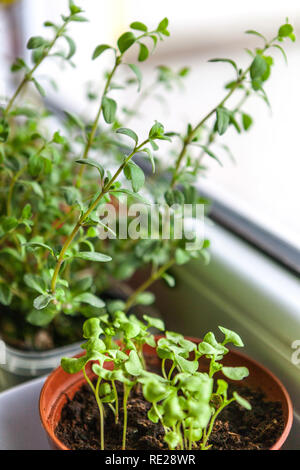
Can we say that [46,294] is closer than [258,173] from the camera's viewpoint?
Yes

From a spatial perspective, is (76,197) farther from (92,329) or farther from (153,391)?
(153,391)

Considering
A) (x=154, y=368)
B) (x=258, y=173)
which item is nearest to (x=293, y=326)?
→ (x=154, y=368)

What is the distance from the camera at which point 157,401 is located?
0.62 m

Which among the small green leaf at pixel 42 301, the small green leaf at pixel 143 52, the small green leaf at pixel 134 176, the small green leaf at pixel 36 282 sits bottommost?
the small green leaf at pixel 36 282

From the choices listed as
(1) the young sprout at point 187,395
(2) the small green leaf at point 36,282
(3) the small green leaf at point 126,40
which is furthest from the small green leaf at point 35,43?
(1) the young sprout at point 187,395

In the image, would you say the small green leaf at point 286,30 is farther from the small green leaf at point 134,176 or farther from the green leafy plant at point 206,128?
the small green leaf at point 134,176

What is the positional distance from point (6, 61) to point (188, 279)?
1.67 metres

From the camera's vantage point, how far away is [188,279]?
1092 mm

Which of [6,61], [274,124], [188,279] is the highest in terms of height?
[274,124]

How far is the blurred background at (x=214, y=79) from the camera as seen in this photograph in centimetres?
128

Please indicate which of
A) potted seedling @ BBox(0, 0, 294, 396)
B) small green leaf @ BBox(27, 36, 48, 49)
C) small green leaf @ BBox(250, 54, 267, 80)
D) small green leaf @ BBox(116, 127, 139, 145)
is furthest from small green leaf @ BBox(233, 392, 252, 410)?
small green leaf @ BBox(27, 36, 48, 49)

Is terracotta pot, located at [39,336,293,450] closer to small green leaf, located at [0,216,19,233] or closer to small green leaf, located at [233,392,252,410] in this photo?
small green leaf, located at [233,392,252,410]

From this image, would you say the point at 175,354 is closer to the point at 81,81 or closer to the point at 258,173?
the point at 258,173

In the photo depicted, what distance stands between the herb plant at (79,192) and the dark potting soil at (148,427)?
6.5 inches
